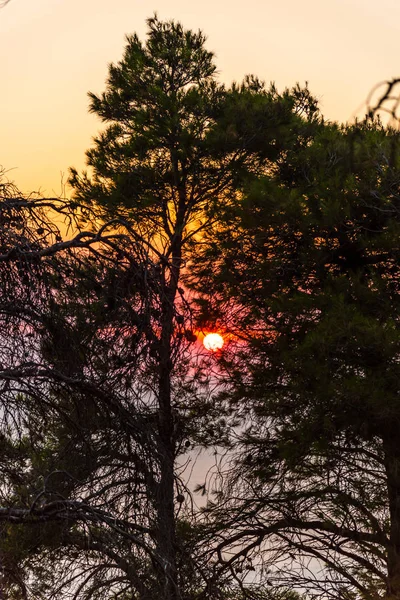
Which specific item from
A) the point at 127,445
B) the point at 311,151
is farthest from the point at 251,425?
the point at 127,445

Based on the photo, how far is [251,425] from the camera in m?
13.7

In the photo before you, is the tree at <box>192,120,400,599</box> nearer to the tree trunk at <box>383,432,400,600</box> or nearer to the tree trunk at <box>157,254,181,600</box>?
the tree trunk at <box>383,432,400,600</box>

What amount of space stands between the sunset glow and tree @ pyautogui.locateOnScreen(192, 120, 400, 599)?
23cm

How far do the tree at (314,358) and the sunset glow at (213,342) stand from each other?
0.77 feet

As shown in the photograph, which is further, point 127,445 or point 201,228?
point 201,228

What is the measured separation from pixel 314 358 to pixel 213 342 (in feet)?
7.78

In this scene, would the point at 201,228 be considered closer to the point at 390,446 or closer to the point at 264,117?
the point at 264,117

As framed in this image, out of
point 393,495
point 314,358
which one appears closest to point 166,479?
point 314,358

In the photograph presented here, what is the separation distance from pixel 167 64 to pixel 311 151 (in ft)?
10.1

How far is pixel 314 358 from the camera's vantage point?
12.0 m

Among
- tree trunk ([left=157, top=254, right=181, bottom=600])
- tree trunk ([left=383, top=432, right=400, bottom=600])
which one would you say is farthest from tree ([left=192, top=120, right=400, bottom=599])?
tree trunk ([left=157, top=254, right=181, bottom=600])

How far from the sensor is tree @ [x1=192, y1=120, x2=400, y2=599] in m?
11.9

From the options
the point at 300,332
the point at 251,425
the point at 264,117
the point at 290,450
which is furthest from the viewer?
the point at 264,117

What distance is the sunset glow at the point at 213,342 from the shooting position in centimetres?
1384
